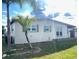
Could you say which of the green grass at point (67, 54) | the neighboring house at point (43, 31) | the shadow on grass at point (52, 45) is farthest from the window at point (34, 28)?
the green grass at point (67, 54)

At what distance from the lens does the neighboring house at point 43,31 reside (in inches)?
69.4

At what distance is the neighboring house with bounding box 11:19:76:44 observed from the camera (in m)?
1.76

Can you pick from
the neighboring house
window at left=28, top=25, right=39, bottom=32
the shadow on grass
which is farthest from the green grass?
window at left=28, top=25, right=39, bottom=32

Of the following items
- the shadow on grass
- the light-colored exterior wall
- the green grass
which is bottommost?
the green grass

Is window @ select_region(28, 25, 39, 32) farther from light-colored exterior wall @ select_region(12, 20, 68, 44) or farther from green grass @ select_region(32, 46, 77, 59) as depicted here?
green grass @ select_region(32, 46, 77, 59)

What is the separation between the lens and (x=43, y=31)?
180 centimetres

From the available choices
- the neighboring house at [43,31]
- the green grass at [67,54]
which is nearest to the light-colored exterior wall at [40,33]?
the neighboring house at [43,31]

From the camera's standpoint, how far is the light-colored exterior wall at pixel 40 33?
176cm

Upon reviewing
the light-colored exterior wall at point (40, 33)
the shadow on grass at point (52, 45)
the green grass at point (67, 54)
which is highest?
the light-colored exterior wall at point (40, 33)

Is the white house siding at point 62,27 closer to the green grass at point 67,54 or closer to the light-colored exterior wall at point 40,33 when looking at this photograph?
the light-colored exterior wall at point 40,33

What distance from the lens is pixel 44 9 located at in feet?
5.95

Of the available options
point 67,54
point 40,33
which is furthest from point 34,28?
point 67,54

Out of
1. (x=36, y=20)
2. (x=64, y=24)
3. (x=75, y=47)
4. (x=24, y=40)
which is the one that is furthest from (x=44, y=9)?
(x=75, y=47)

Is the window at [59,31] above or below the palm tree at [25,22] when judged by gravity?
below
